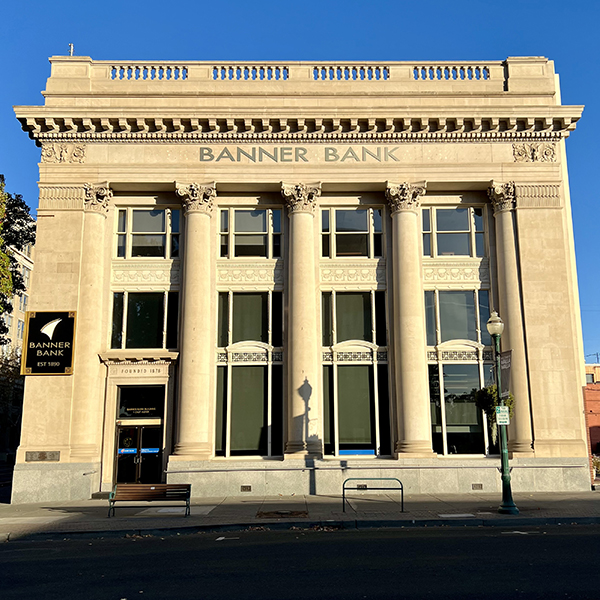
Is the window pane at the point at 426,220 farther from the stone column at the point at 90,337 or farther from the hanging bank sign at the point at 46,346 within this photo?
the hanging bank sign at the point at 46,346

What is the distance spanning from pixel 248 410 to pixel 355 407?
4.20m

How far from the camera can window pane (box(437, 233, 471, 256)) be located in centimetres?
2625

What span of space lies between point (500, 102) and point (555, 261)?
7017 mm

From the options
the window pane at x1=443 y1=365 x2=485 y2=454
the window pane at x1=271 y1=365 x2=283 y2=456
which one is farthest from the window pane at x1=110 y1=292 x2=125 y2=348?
the window pane at x1=443 y1=365 x2=485 y2=454

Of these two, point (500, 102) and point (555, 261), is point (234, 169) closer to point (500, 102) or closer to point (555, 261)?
point (500, 102)

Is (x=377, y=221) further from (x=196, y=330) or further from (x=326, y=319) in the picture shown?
(x=196, y=330)

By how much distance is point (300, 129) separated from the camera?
25703 mm

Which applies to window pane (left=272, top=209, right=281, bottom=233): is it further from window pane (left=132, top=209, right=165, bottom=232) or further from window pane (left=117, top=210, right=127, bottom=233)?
window pane (left=117, top=210, right=127, bottom=233)

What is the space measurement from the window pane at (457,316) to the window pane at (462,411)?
1314 mm

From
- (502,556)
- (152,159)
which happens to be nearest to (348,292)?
(152,159)

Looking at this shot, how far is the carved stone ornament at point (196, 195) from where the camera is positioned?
82.9 feet

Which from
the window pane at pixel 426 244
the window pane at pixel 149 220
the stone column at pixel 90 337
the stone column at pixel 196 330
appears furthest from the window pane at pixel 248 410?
the window pane at pixel 426 244

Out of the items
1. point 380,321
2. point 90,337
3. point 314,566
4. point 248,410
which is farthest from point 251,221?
point 314,566

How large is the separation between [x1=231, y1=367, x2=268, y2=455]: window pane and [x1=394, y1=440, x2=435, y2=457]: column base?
5.20 m
